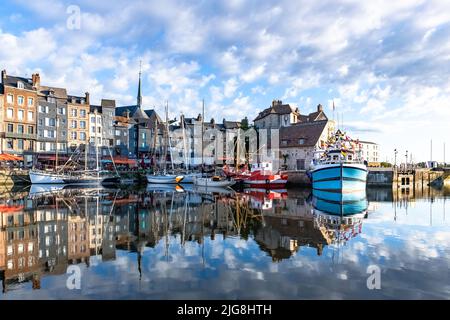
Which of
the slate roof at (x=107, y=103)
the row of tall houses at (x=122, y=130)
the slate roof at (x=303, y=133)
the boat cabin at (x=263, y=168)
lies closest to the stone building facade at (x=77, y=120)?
the row of tall houses at (x=122, y=130)

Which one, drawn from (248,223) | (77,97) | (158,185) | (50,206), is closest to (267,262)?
(248,223)

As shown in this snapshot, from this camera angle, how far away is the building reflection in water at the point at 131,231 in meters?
11.4

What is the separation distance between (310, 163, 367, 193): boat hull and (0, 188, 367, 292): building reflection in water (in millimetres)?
14414

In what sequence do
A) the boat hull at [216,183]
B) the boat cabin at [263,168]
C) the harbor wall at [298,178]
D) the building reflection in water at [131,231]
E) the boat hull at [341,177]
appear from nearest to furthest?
the building reflection in water at [131,231] → the boat hull at [341,177] → the boat hull at [216,183] → the boat cabin at [263,168] → the harbor wall at [298,178]

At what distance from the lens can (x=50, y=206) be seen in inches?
979

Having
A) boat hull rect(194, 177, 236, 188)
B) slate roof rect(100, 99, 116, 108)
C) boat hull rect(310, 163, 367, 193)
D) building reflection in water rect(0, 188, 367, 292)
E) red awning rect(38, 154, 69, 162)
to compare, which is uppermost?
slate roof rect(100, 99, 116, 108)

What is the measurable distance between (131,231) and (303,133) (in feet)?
173

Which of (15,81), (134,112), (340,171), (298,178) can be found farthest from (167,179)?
(134,112)

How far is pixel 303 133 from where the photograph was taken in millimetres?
64250

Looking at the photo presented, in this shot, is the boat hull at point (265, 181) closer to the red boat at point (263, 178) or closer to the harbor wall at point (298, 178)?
the red boat at point (263, 178)

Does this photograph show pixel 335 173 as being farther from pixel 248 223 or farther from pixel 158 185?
pixel 158 185

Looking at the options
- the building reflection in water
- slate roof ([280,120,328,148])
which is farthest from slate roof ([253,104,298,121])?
the building reflection in water

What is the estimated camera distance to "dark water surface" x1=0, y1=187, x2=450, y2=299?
336 inches

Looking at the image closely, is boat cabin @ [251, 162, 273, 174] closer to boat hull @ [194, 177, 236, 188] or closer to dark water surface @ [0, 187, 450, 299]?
boat hull @ [194, 177, 236, 188]
